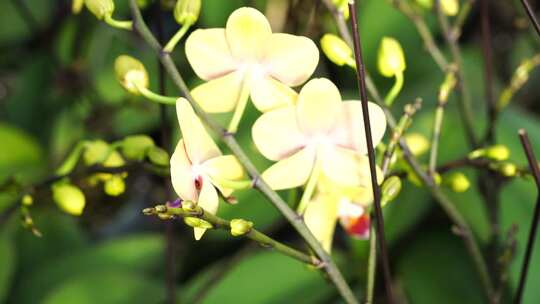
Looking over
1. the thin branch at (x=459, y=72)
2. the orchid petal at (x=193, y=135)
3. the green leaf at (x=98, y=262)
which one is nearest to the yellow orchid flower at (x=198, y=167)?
the orchid petal at (x=193, y=135)

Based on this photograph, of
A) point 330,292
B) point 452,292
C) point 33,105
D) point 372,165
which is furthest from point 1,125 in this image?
point 372,165

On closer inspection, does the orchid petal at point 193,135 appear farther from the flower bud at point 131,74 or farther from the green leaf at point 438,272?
the green leaf at point 438,272

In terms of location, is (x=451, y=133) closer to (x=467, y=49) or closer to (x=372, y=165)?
(x=467, y=49)

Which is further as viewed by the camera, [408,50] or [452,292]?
[408,50]

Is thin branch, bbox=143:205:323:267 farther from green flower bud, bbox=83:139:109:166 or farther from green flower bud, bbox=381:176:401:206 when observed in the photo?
A: green flower bud, bbox=83:139:109:166

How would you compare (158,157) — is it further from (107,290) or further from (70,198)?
(107,290)

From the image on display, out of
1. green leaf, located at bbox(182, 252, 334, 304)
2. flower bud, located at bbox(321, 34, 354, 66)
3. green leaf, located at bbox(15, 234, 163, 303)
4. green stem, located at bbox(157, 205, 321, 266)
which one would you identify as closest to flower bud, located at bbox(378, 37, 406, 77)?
flower bud, located at bbox(321, 34, 354, 66)

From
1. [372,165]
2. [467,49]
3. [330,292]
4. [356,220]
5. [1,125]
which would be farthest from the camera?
[467,49]
